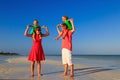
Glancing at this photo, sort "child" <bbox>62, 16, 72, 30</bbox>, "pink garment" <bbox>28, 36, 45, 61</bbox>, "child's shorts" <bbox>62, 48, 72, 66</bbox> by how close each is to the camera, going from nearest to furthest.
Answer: "pink garment" <bbox>28, 36, 45, 61</bbox>
"child's shorts" <bbox>62, 48, 72, 66</bbox>
"child" <bbox>62, 16, 72, 30</bbox>

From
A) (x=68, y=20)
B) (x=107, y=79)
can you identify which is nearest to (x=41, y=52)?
(x=68, y=20)

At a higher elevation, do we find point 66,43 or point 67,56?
point 66,43

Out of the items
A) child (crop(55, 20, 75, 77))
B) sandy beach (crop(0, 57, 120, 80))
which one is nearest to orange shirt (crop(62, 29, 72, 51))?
child (crop(55, 20, 75, 77))

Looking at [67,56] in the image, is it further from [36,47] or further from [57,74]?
[36,47]

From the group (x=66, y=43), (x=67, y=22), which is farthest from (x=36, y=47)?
(x=67, y=22)

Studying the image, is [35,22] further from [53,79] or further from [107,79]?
[107,79]

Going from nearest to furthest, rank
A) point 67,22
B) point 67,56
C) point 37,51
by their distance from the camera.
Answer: point 37,51 → point 67,56 → point 67,22

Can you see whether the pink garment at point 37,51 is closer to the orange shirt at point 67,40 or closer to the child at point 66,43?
the child at point 66,43

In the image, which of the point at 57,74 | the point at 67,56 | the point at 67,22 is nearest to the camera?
the point at 67,56

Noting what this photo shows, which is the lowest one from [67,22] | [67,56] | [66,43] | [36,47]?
[67,56]

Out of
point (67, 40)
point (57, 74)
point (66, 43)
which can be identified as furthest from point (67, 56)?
point (57, 74)

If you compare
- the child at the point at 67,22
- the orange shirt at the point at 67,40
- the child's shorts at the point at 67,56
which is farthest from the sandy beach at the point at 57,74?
the child at the point at 67,22

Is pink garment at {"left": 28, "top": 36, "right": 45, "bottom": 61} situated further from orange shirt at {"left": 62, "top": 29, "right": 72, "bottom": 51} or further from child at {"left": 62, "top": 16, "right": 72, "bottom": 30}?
child at {"left": 62, "top": 16, "right": 72, "bottom": 30}

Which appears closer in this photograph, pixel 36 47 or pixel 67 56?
pixel 36 47
